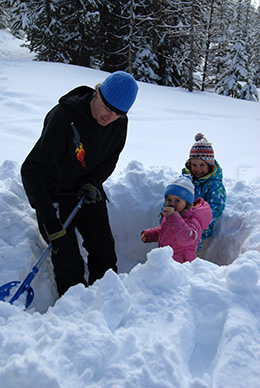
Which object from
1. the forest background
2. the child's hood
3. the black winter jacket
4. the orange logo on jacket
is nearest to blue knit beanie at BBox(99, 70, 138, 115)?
the black winter jacket

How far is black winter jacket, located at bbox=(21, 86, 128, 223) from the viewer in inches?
86.7

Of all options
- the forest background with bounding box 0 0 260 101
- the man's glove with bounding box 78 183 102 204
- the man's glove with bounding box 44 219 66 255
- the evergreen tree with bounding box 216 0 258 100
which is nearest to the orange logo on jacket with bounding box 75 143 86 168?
the man's glove with bounding box 78 183 102 204

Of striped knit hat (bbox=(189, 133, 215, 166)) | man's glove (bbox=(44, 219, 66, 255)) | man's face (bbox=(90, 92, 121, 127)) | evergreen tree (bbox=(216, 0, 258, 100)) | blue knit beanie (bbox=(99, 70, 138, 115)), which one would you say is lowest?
evergreen tree (bbox=(216, 0, 258, 100))

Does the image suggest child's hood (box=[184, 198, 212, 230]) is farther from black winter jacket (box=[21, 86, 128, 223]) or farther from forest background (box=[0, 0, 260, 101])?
forest background (box=[0, 0, 260, 101])

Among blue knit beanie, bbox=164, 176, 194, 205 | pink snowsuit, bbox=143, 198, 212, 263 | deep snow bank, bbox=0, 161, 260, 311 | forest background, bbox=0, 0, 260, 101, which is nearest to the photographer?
deep snow bank, bbox=0, 161, 260, 311

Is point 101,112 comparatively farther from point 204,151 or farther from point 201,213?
point 204,151

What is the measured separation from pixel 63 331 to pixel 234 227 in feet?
7.72

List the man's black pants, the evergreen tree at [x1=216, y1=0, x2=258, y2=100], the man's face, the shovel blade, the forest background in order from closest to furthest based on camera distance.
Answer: the shovel blade, the man's face, the man's black pants, the forest background, the evergreen tree at [x1=216, y1=0, x2=258, y2=100]

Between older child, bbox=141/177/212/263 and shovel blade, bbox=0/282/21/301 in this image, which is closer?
shovel blade, bbox=0/282/21/301

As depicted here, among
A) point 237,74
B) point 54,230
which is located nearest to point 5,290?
point 54,230

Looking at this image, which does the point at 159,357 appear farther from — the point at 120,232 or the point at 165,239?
the point at 120,232

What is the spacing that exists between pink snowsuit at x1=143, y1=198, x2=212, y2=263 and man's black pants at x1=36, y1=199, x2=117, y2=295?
45 cm

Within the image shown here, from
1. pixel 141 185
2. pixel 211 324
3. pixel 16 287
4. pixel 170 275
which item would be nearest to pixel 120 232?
pixel 141 185

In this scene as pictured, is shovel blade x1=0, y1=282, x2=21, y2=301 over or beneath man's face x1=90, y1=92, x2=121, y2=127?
beneath
